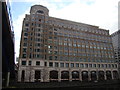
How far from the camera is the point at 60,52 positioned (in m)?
63.5

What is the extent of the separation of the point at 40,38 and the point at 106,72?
151 ft

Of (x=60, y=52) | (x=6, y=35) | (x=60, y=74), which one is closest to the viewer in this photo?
(x=6, y=35)

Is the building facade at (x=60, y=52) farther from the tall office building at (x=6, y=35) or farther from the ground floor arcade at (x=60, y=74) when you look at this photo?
the tall office building at (x=6, y=35)

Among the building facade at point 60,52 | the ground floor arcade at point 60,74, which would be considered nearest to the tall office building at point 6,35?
the ground floor arcade at point 60,74

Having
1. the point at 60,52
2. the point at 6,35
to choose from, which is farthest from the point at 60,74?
the point at 6,35

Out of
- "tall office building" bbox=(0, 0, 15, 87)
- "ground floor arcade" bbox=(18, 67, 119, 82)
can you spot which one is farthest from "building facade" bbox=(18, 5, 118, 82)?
"tall office building" bbox=(0, 0, 15, 87)

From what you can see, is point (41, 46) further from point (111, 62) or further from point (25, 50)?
point (111, 62)

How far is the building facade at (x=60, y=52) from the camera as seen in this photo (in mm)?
56344

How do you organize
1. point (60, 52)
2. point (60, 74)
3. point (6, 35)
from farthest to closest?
point (60, 52), point (60, 74), point (6, 35)

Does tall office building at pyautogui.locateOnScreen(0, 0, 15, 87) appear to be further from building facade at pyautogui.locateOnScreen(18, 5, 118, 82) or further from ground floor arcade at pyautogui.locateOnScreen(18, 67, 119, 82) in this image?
building facade at pyautogui.locateOnScreen(18, 5, 118, 82)

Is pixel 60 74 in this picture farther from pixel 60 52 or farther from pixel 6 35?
pixel 6 35

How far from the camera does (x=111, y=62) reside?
76.3 meters

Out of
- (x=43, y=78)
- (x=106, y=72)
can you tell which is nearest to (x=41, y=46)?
(x=43, y=78)

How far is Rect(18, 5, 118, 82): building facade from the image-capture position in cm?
5634
